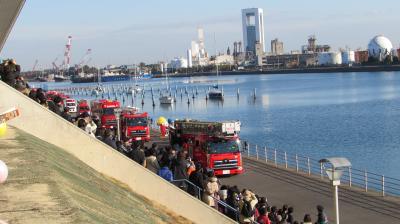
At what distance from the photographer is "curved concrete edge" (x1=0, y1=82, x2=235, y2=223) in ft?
42.3

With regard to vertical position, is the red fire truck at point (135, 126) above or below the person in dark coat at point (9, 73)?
below

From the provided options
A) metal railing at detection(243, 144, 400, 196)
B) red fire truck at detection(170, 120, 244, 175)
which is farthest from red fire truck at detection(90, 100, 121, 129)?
red fire truck at detection(170, 120, 244, 175)

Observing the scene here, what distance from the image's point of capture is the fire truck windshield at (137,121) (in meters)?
37.0

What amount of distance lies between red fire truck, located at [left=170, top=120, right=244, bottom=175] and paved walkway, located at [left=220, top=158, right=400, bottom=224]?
51 cm

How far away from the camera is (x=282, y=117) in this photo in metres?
78.7

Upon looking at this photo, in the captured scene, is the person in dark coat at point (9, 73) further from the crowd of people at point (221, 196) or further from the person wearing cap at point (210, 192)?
the person wearing cap at point (210, 192)

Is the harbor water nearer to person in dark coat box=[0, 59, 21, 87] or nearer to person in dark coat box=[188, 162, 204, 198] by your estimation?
person in dark coat box=[188, 162, 204, 198]

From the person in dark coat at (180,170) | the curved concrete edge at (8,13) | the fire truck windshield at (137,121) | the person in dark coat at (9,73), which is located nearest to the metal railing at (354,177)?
the person in dark coat at (180,170)

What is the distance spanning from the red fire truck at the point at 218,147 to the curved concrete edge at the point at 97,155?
1020 centimetres

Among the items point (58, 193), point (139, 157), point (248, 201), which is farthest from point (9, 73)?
point (58, 193)

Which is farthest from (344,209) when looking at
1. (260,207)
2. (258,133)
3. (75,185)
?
(258,133)

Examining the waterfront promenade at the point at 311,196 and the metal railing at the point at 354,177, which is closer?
the waterfront promenade at the point at 311,196

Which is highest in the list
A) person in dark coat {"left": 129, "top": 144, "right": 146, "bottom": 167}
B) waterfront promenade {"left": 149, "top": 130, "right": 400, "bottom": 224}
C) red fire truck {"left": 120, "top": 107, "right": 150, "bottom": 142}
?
person in dark coat {"left": 129, "top": 144, "right": 146, "bottom": 167}

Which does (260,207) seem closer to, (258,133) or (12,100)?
(12,100)
